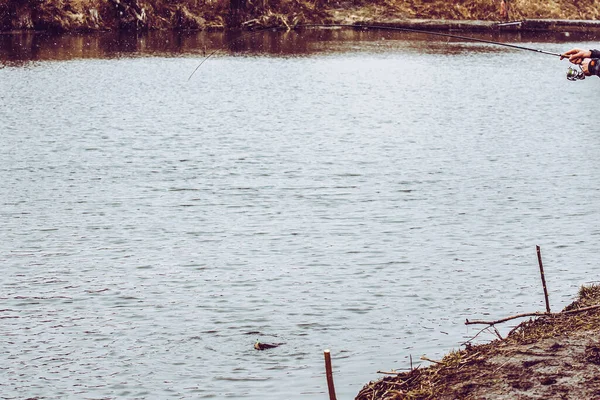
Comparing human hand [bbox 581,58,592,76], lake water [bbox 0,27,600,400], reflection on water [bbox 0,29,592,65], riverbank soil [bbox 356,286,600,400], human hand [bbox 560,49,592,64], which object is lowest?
lake water [bbox 0,27,600,400]

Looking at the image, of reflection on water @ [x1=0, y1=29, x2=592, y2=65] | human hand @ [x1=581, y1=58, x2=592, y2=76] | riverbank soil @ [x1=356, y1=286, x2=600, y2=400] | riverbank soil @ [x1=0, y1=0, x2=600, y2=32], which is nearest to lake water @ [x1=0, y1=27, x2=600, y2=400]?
riverbank soil @ [x1=356, y1=286, x2=600, y2=400]

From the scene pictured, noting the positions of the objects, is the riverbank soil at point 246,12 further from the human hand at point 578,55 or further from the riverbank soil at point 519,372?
the riverbank soil at point 519,372

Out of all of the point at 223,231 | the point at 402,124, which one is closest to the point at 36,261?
the point at 223,231

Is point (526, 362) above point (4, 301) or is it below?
above

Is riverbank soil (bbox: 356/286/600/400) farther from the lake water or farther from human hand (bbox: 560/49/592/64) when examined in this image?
human hand (bbox: 560/49/592/64)

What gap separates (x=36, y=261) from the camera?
Result: 61.4ft

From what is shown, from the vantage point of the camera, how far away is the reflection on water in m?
69.9

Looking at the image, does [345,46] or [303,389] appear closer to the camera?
[303,389]

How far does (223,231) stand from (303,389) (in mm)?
9435

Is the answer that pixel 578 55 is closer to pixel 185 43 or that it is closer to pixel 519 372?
pixel 519 372

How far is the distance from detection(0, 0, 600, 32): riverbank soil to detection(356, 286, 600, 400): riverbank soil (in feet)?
251

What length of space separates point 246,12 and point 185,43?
17495mm

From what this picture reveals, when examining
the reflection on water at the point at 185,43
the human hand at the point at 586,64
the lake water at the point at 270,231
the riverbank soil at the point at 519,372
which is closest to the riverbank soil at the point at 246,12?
the reflection on water at the point at 185,43

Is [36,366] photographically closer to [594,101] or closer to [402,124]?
[402,124]
